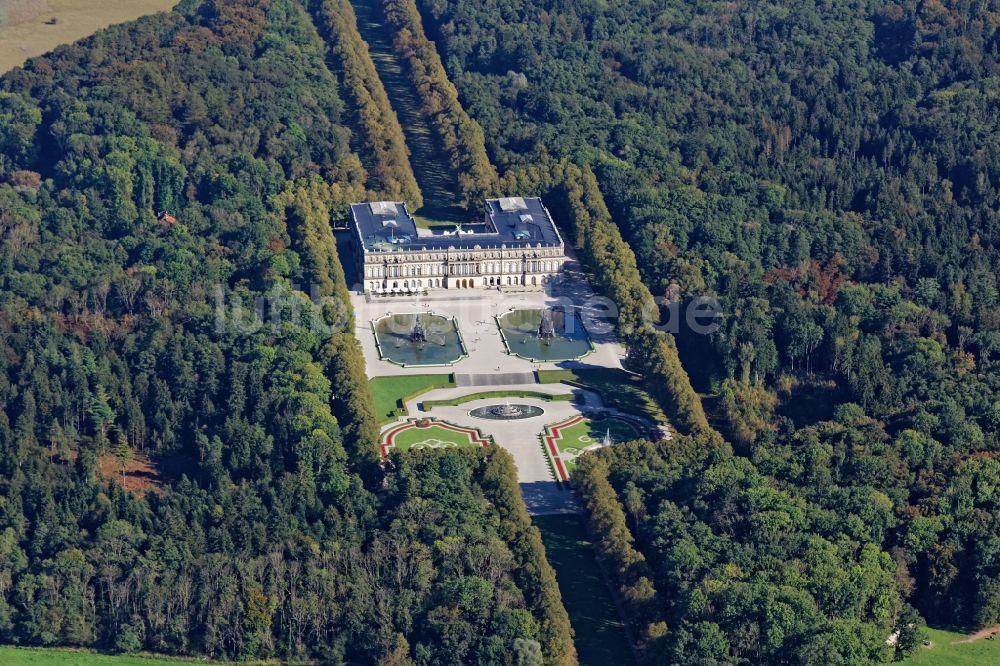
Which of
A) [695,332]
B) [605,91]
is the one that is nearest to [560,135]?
[605,91]

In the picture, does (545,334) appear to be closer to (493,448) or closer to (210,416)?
(493,448)

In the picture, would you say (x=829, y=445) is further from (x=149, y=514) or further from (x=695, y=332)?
(x=149, y=514)

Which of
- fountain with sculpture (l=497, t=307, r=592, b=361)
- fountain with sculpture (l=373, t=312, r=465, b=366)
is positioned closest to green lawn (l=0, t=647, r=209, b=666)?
fountain with sculpture (l=373, t=312, r=465, b=366)

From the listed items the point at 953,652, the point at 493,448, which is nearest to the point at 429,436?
the point at 493,448

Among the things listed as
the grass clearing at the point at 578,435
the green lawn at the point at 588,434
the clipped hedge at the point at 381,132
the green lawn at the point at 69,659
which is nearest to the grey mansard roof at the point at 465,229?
the clipped hedge at the point at 381,132

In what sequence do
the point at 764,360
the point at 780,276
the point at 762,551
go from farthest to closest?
the point at 780,276
the point at 764,360
the point at 762,551

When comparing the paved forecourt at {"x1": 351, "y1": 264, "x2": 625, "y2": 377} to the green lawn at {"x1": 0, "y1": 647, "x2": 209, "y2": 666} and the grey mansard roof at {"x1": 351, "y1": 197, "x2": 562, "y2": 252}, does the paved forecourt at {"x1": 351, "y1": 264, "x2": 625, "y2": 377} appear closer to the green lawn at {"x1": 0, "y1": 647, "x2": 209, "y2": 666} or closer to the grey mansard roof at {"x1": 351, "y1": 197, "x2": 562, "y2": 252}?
the grey mansard roof at {"x1": 351, "y1": 197, "x2": 562, "y2": 252}
